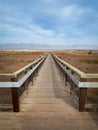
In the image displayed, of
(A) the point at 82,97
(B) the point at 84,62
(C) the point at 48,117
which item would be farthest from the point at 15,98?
(B) the point at 84,62

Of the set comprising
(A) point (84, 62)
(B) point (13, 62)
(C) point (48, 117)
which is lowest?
(A) point (84, 62)

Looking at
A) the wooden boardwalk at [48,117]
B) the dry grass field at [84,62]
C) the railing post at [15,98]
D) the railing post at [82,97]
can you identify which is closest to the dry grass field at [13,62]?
the dry grass field at [84,62]

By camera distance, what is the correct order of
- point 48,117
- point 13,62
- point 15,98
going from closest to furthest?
1. point 48,117
2. point 15,98
3. point 13,62

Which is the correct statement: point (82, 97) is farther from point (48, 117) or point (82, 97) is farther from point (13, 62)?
point (13, 62)

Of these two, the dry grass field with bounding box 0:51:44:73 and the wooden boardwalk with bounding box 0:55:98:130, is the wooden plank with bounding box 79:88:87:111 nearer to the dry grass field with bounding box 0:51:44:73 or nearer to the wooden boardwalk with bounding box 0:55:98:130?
the wooden boardwalk with bounding box 0:55:98:130

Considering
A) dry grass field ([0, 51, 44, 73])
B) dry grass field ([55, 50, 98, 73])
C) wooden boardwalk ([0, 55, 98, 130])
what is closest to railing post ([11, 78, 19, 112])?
wooden boardwalk ([0, 55, 98, 130])

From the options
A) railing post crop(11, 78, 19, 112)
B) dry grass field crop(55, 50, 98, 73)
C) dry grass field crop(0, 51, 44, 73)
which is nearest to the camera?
railing post crop(11, 78, 19, 112)

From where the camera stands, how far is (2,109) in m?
4.07

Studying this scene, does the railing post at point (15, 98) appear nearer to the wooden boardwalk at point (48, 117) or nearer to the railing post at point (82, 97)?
the wooden boardwalk at point (48, 117)

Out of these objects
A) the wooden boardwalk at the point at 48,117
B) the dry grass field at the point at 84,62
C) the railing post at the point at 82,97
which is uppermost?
the railing post at the point at 82,97

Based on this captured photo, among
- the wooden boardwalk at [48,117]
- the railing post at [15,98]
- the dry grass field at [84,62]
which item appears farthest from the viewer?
the dry grass field at [84,62]

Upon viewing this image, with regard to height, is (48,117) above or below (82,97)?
below

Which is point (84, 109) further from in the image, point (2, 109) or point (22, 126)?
point (2, 109)

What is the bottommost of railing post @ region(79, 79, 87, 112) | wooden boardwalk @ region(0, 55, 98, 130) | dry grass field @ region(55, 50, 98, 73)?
dry grass field @ region(55, 50, 98, 73)
